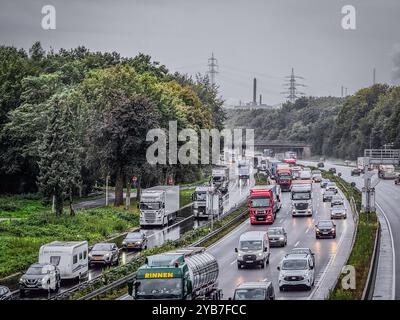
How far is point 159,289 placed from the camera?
35.6m

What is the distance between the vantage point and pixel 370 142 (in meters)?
186

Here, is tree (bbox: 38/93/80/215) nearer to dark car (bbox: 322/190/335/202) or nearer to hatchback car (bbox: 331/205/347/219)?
hatchback car (bbox: 331/205/347/219)

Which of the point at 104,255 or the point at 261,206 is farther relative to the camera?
the point at 261,206

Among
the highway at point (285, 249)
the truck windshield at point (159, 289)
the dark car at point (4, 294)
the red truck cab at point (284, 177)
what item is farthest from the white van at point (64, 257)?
the red truck cab at point (284, 177)

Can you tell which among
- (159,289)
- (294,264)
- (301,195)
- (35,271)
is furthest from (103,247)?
(301,195)

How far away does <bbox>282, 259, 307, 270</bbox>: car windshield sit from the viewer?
46.8 meters

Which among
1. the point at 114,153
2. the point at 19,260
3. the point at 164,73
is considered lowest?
the point at 19,260

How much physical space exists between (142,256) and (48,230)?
61.2ft

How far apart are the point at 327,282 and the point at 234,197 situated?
2655 inches

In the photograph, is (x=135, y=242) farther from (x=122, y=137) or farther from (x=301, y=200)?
(x=122, y=137)
